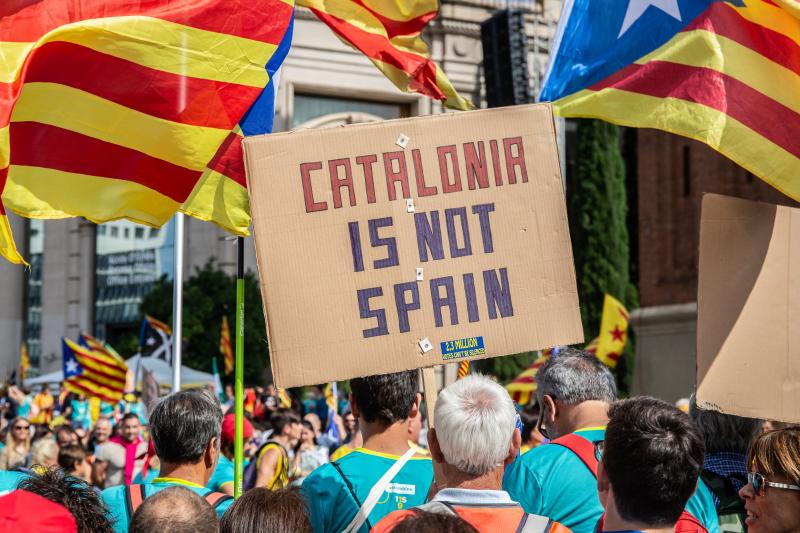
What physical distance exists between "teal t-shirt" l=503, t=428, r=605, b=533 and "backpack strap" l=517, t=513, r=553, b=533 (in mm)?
784

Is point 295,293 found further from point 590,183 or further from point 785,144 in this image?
point 590,183

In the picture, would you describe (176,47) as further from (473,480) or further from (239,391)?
(473,480)

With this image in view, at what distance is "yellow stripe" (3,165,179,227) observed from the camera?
5273 millimetres

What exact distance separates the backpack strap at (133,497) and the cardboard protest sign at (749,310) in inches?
82.1

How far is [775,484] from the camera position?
3.38m

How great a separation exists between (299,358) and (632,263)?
3009cm

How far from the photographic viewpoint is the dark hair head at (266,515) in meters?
3.14

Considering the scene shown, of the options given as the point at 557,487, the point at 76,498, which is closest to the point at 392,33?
the point at 557,487

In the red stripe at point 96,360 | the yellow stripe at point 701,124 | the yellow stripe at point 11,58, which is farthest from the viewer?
the red stripe at point 96,360

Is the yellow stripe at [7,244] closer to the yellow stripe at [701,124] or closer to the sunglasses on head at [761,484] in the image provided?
the yellow stripe at [701,124]

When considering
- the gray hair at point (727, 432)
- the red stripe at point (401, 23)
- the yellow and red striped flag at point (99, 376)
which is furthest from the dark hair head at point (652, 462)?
the yellow and red striped flag at point (99, 376)

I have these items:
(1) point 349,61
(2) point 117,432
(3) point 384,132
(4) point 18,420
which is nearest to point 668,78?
(3) point 384,132

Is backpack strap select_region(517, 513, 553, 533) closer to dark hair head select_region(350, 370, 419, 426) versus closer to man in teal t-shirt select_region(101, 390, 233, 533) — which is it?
dark hair head select_region(350, 370, 419, 426)

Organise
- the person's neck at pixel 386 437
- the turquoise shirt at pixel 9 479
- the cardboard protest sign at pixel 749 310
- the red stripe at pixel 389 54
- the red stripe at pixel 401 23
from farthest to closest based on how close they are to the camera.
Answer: the red stripe at pixel 401 23 < the red stripe at pixel 389 54 < the turquoise shirt at pixel 9 479 < the cardboard protest sign at pixel 749 310 < the person's neck at pixel 386 437
